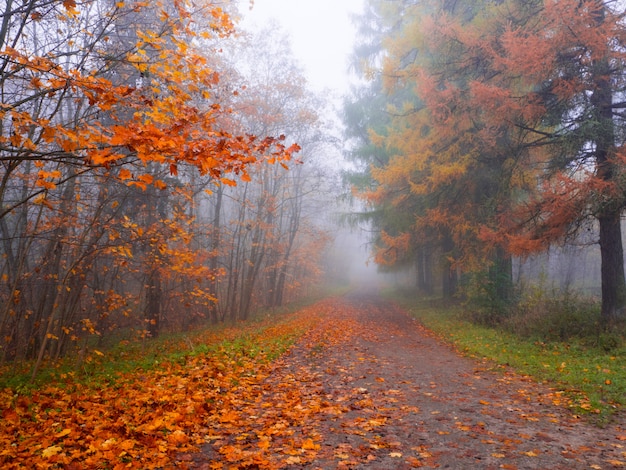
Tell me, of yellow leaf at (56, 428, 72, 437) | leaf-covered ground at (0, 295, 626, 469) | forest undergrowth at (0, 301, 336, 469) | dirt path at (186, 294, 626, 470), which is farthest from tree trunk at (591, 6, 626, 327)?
yellow leaf at (56, 428, 72, 437)

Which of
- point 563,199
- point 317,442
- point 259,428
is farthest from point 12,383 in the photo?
point 563,199

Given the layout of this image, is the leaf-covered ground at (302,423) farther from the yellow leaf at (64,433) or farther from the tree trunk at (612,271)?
the tree trunk at (612,271)

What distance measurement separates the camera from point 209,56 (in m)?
14.7

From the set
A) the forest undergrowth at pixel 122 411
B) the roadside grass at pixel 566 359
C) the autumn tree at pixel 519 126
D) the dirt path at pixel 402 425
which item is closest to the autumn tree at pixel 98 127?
the forest undergrowth at pixel 122 411

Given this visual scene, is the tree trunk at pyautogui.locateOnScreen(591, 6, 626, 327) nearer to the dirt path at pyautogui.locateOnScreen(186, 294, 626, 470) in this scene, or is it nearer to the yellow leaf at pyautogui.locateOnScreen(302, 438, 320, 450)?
the dirt path at pyautogui.locateOnScreen(186, 294, 626, 470)

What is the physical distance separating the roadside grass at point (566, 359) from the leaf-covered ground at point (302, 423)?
40cm

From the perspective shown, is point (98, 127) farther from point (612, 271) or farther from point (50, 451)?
point (612, 271)

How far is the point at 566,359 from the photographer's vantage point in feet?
26.7

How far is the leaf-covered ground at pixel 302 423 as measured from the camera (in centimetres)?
377

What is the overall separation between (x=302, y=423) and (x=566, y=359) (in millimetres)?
6072

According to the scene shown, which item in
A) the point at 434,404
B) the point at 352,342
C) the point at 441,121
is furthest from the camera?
the point at 441,121

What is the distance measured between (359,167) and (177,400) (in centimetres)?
1963

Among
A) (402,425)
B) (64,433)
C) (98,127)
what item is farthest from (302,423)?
(98,127)

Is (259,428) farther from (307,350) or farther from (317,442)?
(307,350)
